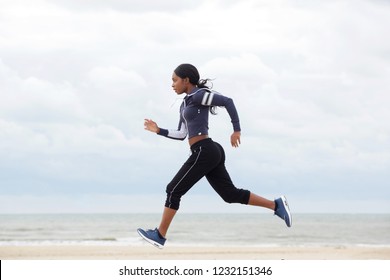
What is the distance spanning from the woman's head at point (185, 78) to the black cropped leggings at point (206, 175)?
526 mm

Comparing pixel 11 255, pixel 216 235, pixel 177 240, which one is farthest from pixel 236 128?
pixel 216 235

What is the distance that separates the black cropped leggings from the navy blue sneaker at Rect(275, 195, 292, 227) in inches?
13.8

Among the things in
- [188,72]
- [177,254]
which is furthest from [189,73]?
[177,254]

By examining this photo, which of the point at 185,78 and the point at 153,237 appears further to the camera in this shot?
the point at 153,237

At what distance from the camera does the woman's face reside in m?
6.00

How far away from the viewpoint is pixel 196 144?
605cm

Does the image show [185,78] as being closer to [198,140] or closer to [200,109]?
[200,109]

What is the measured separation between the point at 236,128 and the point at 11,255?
41.4ft

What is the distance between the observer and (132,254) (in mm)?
16984

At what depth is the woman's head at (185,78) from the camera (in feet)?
19.7

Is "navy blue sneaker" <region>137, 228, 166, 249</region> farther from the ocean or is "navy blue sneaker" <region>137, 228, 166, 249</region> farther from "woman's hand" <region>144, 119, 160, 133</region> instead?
the ocean

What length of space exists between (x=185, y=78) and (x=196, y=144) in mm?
622
